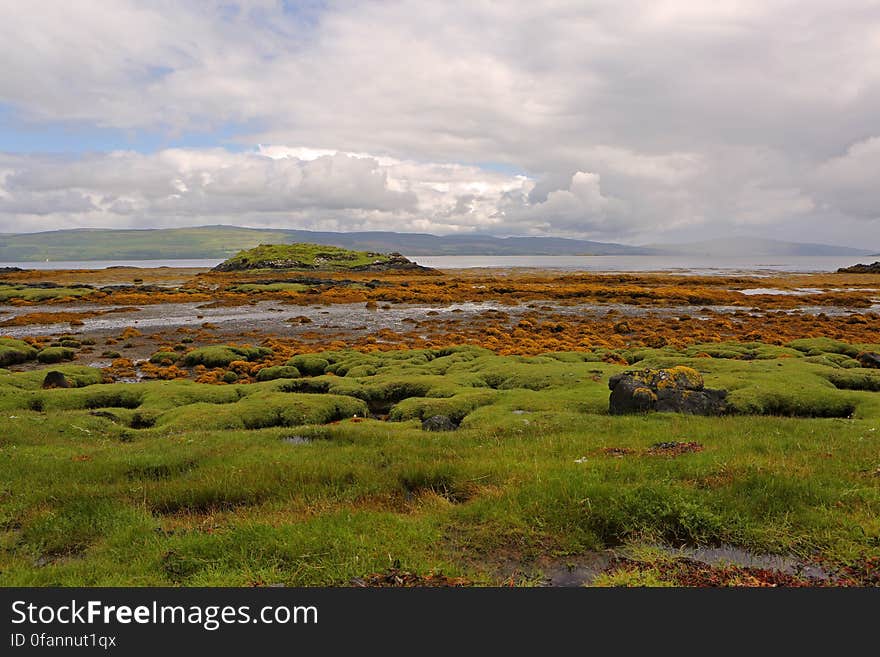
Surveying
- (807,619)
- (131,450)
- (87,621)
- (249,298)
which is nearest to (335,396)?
(131,450)

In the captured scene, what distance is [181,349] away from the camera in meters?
45.6

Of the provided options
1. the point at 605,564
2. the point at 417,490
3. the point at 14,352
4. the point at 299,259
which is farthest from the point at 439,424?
the point at 299,259

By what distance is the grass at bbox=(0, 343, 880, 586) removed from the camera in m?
8.88

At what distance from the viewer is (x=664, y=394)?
20.3 m

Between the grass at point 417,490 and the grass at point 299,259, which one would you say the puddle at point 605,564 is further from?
the grass at point 299,259

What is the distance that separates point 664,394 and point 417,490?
12.5 meters

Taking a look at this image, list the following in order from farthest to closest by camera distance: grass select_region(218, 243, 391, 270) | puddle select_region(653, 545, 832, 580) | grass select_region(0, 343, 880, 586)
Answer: grass select_region(218, 243, 391, 270) < grass select_region(0, 343, 880, 586) < puddle select_region(653, 545, 832, 580)

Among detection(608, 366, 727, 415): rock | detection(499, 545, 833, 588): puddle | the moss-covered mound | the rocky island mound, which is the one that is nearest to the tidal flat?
detection(499, 545, 833, 588): puddle

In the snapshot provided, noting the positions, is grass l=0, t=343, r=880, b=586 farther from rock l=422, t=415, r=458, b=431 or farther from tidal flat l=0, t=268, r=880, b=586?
rock l=422, t=415, r=458, b=431

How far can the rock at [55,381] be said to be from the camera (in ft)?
94.5

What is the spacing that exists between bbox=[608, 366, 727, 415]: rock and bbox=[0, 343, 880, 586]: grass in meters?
0.95

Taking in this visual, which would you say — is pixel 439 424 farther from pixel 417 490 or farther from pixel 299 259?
pixel 299 259

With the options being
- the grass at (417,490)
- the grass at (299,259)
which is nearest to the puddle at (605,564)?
the grass at (417,490)

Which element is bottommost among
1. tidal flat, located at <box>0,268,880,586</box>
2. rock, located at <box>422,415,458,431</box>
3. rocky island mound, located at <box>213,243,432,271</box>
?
rock, located at <box>422,415,458,431</box>
